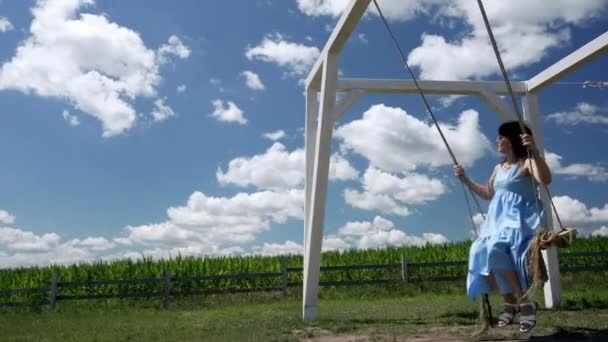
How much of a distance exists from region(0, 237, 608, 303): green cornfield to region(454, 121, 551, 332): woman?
10274 mm

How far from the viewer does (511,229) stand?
3725 millimetres

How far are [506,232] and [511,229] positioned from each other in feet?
0.12

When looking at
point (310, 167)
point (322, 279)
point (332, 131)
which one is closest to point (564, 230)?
point (332, 131)

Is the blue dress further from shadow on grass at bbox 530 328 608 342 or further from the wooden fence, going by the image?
the wooden fence

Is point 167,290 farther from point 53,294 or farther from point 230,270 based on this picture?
point 230,270

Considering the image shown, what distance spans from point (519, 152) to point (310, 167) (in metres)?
3.55

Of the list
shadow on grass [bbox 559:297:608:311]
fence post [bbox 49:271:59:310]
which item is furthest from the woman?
fence post [bbox 49:271:59:310]

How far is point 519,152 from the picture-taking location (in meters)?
3.95

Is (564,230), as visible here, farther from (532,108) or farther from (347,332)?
(532,108)

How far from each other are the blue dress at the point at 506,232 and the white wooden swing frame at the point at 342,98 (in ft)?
8.07

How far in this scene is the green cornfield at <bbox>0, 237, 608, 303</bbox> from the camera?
14641 millimetres

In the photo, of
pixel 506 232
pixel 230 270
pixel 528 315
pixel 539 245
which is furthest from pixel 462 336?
pixel 230 270

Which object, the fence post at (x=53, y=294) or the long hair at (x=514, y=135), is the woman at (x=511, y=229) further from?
the fence post at (x=53, y=294)

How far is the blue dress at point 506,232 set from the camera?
12.0ft
